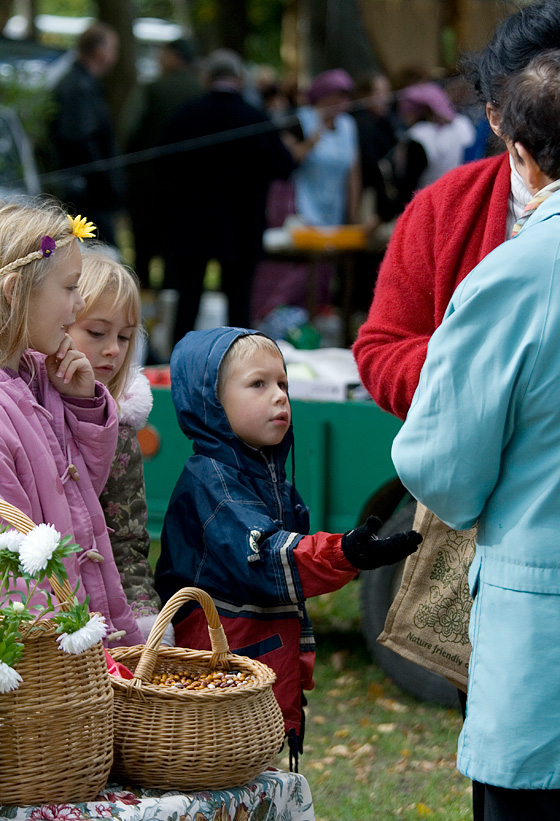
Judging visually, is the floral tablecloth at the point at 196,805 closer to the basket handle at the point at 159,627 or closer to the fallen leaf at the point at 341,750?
the basket handle at the point at 159,627

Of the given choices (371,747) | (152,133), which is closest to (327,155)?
(152,133)

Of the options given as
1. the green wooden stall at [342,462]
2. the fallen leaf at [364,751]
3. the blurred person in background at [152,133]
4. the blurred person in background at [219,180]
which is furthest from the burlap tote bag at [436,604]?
the blurred person in background at [152,133]

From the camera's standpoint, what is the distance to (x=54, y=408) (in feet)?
7.66

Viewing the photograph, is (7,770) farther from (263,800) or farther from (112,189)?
(112,189)

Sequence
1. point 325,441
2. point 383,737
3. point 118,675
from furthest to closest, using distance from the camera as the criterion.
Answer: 1. point 325,441
2. point 383,737
3. point 118,675

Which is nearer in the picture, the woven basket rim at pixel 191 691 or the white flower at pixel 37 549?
the white flower at pixel 37 549

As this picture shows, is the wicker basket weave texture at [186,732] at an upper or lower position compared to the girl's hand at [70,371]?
lower

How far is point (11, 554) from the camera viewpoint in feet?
6.01

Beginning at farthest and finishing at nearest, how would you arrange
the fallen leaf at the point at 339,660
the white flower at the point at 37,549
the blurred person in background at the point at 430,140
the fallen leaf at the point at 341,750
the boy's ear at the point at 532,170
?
the blurred person in background at the point at 430,140 → the fallen leaf at the point at 339,660 → the fallen leaf at the point at 341,750 → the boy's ear at the point at 532,170 → the white flower at the point at 37,549

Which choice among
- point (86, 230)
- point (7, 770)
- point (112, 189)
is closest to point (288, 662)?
point (7, 770)

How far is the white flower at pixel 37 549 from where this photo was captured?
5.88 ft

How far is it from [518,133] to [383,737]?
256cm

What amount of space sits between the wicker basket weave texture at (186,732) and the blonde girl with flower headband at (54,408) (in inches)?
7.8

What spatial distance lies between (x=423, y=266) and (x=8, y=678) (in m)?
1.23
